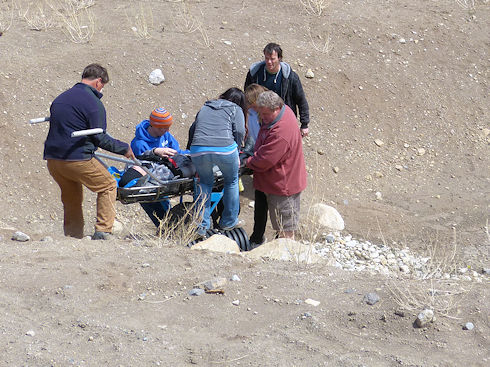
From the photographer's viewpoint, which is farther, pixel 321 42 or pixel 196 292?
pixel 321 42

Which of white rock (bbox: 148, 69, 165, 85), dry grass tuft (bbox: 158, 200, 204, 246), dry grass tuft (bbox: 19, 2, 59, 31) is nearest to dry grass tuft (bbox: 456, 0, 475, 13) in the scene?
white rock (bbox: 148, 69, 165, 85)

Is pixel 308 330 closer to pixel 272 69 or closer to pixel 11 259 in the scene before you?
pixel 11 259

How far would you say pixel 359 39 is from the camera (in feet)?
37.3

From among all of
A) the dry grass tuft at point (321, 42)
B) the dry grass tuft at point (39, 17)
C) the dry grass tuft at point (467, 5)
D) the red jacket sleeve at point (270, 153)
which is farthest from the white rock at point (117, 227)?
the dry grass tuft at point (467, 5)

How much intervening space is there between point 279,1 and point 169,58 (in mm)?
3005

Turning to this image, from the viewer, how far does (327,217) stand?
7871 mm

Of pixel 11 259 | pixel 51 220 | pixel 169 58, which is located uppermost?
pixel 169 58

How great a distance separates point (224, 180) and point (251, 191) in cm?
222

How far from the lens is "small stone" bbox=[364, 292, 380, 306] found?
16.1ft

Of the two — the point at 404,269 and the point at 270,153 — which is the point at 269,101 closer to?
the point at 270,153

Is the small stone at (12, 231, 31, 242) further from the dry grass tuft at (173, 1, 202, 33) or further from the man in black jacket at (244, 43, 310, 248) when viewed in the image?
the dry grass tuft at (173, 1, 202, 33)

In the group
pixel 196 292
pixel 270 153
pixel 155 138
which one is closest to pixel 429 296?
pixel 196 292

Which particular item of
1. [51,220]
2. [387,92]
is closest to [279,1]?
[387,92]

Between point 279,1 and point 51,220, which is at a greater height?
point 279,1
